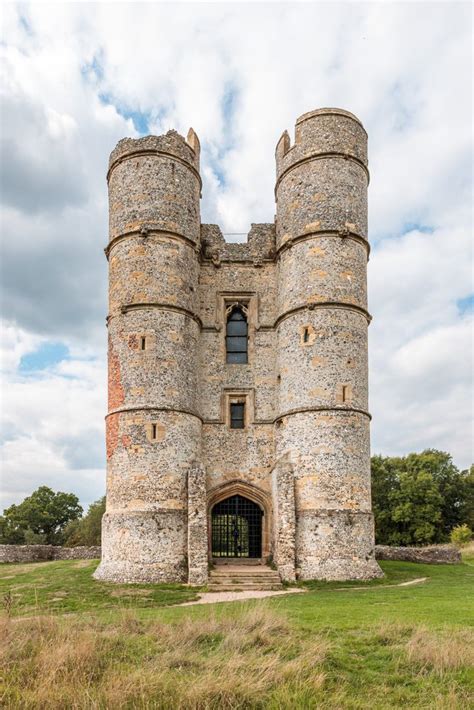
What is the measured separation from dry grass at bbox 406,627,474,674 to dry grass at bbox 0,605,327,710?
1294mm

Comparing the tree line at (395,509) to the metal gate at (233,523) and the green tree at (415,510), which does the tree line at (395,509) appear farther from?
the metal gate at (233,523)

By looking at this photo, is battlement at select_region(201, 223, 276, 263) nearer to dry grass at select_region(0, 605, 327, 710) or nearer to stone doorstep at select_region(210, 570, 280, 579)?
stone doorstep at select_region(210, 570, 280, 579)

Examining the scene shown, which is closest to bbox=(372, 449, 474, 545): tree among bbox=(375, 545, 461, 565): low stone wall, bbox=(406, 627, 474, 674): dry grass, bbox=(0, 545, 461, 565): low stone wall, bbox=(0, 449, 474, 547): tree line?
bbox=(0, 449, 474, 547): tree line

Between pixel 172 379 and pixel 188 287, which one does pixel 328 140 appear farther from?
pixel 172 379

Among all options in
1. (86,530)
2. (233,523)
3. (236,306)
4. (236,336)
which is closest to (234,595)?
(233,523)

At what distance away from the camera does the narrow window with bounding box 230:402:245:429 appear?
2236cm

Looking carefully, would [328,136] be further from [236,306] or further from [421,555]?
[421,555]

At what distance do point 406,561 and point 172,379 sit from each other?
14.1 meters

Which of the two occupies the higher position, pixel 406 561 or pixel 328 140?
pixel 328 140

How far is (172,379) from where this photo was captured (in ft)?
66.5

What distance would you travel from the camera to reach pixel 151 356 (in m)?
20.2

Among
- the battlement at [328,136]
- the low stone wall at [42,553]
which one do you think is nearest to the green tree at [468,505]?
the low stone wall at [42,553]

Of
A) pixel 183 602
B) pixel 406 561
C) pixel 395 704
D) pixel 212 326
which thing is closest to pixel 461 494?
pixel 406 561

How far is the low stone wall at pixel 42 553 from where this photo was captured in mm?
28172
